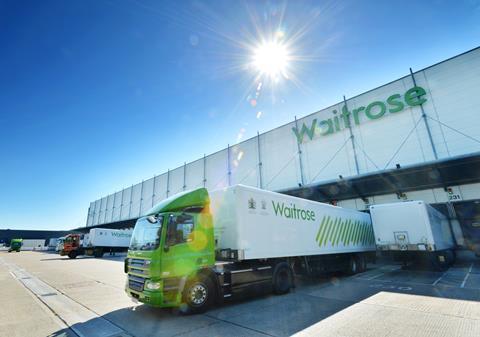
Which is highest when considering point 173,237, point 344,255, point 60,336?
point 173,237

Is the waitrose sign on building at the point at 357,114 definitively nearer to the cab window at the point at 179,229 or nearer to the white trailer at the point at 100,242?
the cab window at the point at 179,229

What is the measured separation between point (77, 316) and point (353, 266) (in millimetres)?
12232

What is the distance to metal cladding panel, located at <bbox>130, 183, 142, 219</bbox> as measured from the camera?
139 ft

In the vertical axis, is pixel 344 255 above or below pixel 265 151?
below

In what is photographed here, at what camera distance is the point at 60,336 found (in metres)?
5.04

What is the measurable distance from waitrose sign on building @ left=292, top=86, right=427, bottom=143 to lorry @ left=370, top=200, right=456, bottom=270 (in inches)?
305

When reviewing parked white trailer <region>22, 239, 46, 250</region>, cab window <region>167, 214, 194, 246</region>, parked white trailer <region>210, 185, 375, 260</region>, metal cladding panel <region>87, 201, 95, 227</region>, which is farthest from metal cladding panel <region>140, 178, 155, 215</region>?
parked white trailer <region>22, 239, 46, 250</region>

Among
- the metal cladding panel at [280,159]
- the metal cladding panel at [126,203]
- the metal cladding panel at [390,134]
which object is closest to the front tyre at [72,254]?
the metal cladding panel at [126,203]

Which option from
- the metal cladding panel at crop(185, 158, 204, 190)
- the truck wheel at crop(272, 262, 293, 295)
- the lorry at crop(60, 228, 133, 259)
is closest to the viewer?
the truck wheel at crop(272, 262, 293, 295)

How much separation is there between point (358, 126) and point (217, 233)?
15.5 m

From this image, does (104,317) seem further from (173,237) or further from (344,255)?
(344,255)

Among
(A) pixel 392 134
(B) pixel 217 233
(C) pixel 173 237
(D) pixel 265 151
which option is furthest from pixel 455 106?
(C) pixel 173 237

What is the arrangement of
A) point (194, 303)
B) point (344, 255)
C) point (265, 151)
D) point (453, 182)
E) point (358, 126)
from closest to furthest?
point (194, 303)
point (344, 255)
point (453, 182)
point (358, 126)
point (265, 151)

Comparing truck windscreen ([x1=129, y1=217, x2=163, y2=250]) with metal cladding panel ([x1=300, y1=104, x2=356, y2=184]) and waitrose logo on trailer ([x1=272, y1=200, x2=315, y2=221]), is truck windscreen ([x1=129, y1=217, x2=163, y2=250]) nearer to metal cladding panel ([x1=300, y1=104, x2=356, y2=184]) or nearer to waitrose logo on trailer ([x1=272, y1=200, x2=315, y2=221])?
waitrose logo on trailer ([x1=272, y1=200, x2=315, y2=221])
